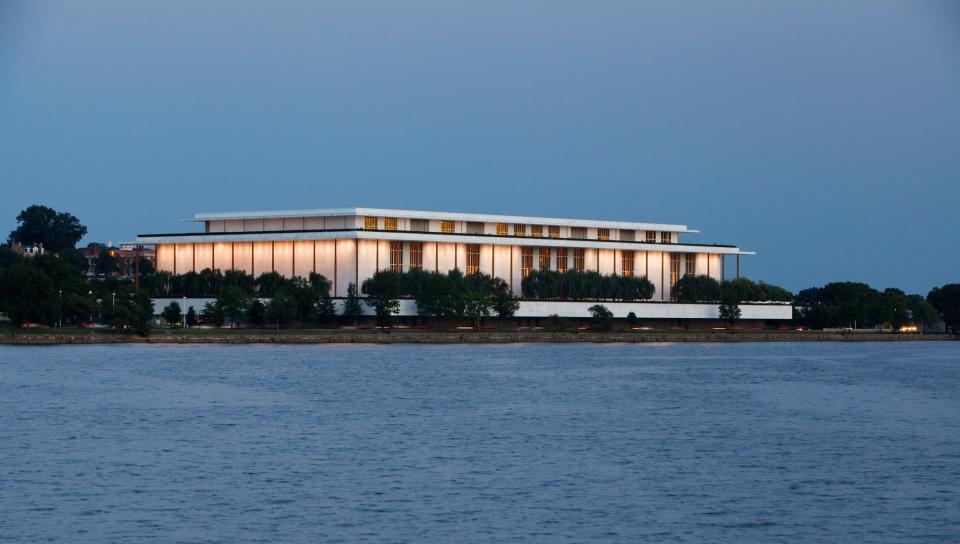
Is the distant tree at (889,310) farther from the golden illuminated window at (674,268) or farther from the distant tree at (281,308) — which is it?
the distant tree at (281,308)

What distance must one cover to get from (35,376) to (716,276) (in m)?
125

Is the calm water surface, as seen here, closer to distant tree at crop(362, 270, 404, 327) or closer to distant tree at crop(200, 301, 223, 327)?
distant tree at crop(200, 301, 223, 327)

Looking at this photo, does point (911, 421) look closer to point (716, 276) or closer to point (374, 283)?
point (374, 283)

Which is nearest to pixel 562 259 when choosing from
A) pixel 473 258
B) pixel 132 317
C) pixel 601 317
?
pixel 473 258

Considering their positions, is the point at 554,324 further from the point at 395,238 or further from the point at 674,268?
the point at 674,268

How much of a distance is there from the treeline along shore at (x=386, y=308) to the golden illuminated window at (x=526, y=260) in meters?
3.83

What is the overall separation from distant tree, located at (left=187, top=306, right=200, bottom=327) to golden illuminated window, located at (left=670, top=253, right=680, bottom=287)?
63485mm

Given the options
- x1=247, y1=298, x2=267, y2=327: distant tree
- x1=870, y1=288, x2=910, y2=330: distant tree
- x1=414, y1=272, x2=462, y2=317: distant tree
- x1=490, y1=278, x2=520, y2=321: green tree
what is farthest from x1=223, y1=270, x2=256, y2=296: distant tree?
x1=870, y1=288, x2=910, y2=330: distant tree

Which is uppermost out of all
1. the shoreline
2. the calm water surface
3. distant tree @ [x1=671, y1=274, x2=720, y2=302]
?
distant tree @ [x1=671, y1=274, x2=720, y2=302]

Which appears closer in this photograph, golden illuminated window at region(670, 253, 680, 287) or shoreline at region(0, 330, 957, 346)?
shoreline at region(0, 330, 957, 346)

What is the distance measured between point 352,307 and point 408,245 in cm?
1678

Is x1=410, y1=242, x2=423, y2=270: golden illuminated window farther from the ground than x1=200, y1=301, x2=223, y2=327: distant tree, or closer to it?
farther from the ground

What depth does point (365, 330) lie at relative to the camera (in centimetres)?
14188

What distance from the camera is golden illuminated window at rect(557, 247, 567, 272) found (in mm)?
171625
